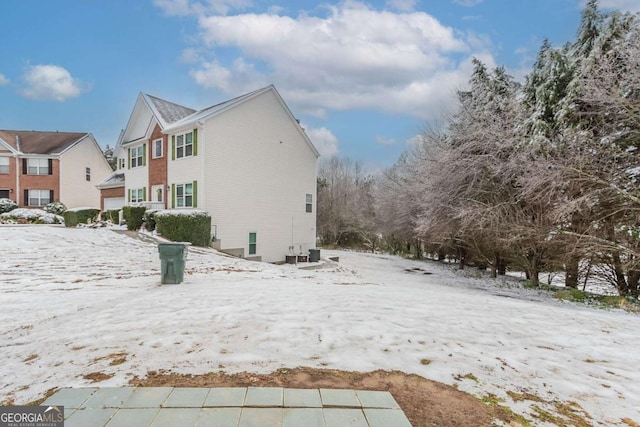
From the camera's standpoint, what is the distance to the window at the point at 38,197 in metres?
27.4

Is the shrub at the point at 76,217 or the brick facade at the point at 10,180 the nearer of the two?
the shrub at the point at 76,217

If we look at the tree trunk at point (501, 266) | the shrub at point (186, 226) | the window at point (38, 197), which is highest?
the window at point (38, 197)

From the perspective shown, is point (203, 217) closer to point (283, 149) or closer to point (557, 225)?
point (283, 149)

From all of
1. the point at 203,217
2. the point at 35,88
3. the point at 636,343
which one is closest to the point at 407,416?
the point at 636,343

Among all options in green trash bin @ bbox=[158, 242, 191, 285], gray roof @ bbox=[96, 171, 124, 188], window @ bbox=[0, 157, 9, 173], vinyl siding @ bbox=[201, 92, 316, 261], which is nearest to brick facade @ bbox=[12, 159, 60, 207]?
window @ bbox=[0, 157, 9, 173]

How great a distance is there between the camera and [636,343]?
453cm

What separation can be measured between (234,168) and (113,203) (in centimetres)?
1261

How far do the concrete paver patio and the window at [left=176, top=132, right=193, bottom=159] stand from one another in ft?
51.2

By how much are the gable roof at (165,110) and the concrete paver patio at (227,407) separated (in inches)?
712

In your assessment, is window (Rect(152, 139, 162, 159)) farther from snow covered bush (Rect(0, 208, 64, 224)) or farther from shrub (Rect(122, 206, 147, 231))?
snow covered bush (Rect(0, 208, 64, 224))

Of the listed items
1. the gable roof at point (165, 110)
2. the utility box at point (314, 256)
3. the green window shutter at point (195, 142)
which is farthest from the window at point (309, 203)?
the gable roof at point (165, 110)

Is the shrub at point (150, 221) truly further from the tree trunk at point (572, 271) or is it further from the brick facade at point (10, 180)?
the brick facade at point (10, 180)

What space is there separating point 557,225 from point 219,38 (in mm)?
14775

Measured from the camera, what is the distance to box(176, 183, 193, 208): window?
16.7m
